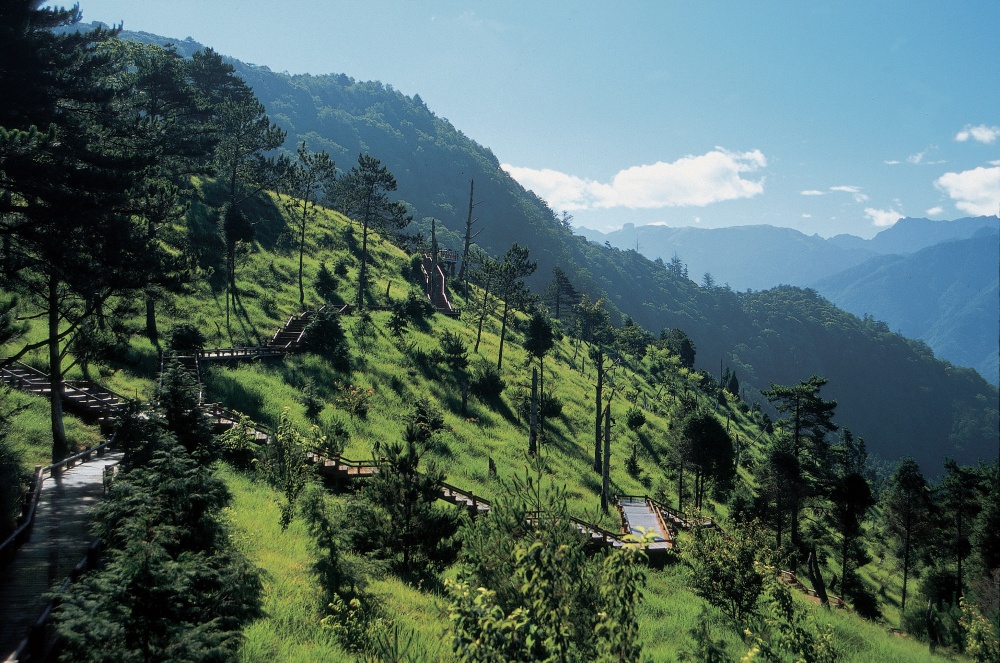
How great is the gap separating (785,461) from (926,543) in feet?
66.5

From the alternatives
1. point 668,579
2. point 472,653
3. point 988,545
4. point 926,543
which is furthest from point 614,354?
point 472,653

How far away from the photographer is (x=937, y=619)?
2819 cm

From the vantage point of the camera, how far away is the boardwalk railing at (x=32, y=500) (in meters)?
12.5

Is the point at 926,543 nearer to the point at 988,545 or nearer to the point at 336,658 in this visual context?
the point at 988,545

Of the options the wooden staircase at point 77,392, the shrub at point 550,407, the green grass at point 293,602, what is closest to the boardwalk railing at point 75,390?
the wooden staircase at point 77,392

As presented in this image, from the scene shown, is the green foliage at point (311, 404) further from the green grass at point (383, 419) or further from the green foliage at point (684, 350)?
the green foliage at point (684, 350)

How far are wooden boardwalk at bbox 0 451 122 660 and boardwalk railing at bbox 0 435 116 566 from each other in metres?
0.15

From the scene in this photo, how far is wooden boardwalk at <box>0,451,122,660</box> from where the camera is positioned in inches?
407

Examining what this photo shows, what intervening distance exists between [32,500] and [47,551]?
2726mm

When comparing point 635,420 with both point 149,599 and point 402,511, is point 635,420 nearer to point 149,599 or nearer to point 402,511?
point 402,511

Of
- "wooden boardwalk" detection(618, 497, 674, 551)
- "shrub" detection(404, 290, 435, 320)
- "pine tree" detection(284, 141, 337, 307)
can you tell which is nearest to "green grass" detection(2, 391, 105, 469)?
"wooden boardwalk" detection(618, 497, 674, 551)

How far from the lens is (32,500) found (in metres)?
14.8

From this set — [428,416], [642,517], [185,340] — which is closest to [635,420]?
[642,517]

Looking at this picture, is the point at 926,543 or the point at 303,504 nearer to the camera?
the point at 303,504
